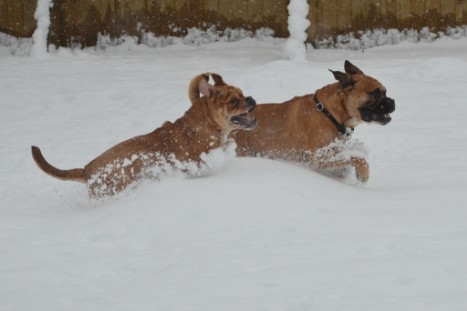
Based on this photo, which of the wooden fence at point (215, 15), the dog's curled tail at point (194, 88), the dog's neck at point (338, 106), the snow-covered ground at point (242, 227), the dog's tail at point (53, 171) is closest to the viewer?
the snow-covered ground at point (242, 227)

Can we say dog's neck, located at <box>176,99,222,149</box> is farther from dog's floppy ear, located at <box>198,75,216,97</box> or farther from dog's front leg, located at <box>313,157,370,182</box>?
dog's front leg, located at <box>313,157,370,182</box>

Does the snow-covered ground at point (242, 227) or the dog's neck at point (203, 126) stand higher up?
the dog's neck at point (203, 126)

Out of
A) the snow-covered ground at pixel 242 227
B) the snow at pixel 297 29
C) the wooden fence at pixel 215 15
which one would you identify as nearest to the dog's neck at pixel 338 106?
the snow-covered ground at pixel 242 227

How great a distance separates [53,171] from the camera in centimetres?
578

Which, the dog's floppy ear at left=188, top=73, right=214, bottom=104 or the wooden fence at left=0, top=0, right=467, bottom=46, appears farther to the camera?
the wooden fence at left=0, top=0, right=467, bottom=46

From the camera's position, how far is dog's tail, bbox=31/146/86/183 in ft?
18.8

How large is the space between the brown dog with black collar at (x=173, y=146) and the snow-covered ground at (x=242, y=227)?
162 mm

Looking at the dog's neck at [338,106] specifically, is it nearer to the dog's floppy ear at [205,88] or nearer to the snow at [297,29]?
the dog's floppy ear at [205,88]

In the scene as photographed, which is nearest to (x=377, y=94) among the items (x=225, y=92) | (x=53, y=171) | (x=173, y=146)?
(x=225, y=92)

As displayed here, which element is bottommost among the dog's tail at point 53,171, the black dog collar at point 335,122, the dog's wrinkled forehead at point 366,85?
the dog's tail at point 53,171

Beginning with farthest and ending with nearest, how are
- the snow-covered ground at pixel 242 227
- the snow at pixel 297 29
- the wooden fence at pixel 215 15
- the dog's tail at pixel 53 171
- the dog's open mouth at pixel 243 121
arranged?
the wooden fence at pixel 215 15 → the snow at pixel 297 29 → the dog's open mouth at pixel 243 121 → the dog's tail at pixel 53 171 → the snow-covered ground at pixel 242 227

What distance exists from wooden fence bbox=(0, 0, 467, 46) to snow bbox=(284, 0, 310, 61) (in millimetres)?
1001

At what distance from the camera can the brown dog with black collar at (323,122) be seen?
6.00 meters

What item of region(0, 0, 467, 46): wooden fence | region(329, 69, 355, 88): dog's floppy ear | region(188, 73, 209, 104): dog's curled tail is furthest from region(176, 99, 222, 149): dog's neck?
region(0, 0, 467, 46): wooden fence
